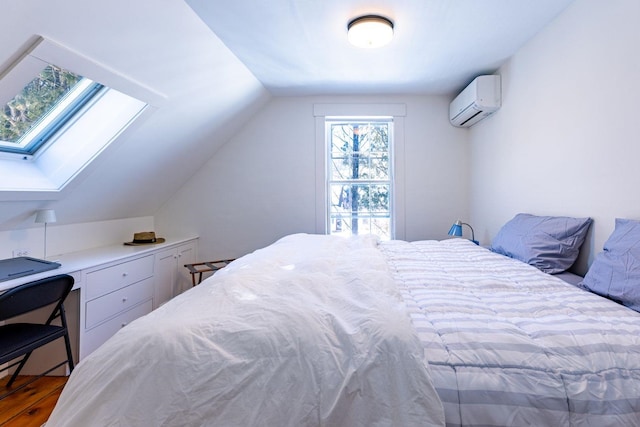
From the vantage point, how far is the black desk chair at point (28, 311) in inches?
56.4

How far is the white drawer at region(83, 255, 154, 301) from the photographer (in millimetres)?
2080

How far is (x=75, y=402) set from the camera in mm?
790

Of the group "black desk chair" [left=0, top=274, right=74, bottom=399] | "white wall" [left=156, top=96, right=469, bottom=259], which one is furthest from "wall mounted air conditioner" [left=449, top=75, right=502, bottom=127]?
"black desk chair" [left=0, top=274, right=74, bottom=399]

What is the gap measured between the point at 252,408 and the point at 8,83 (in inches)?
75.3

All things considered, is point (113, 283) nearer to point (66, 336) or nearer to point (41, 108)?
point (66, 336)

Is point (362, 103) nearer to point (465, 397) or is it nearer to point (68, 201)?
point (68, 201)

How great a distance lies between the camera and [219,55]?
240cm

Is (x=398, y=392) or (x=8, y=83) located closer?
(x=398, y=392)

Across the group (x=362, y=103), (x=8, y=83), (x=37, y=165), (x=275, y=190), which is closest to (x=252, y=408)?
(x=8, y=83)

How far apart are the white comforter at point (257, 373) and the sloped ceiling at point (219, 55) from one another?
1524 mm

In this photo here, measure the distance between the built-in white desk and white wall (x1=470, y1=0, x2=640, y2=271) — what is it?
3.21 meters

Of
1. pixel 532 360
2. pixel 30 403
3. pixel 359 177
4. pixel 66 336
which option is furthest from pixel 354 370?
pixel 359 177

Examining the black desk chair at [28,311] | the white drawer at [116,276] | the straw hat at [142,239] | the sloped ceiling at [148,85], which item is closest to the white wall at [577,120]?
the sloped ceiling at [148,85]

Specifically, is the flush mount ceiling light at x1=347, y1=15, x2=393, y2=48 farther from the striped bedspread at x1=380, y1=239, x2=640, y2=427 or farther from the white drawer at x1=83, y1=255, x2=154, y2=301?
the white drawer at x1=83, y1=255, x2=154, y2=301
